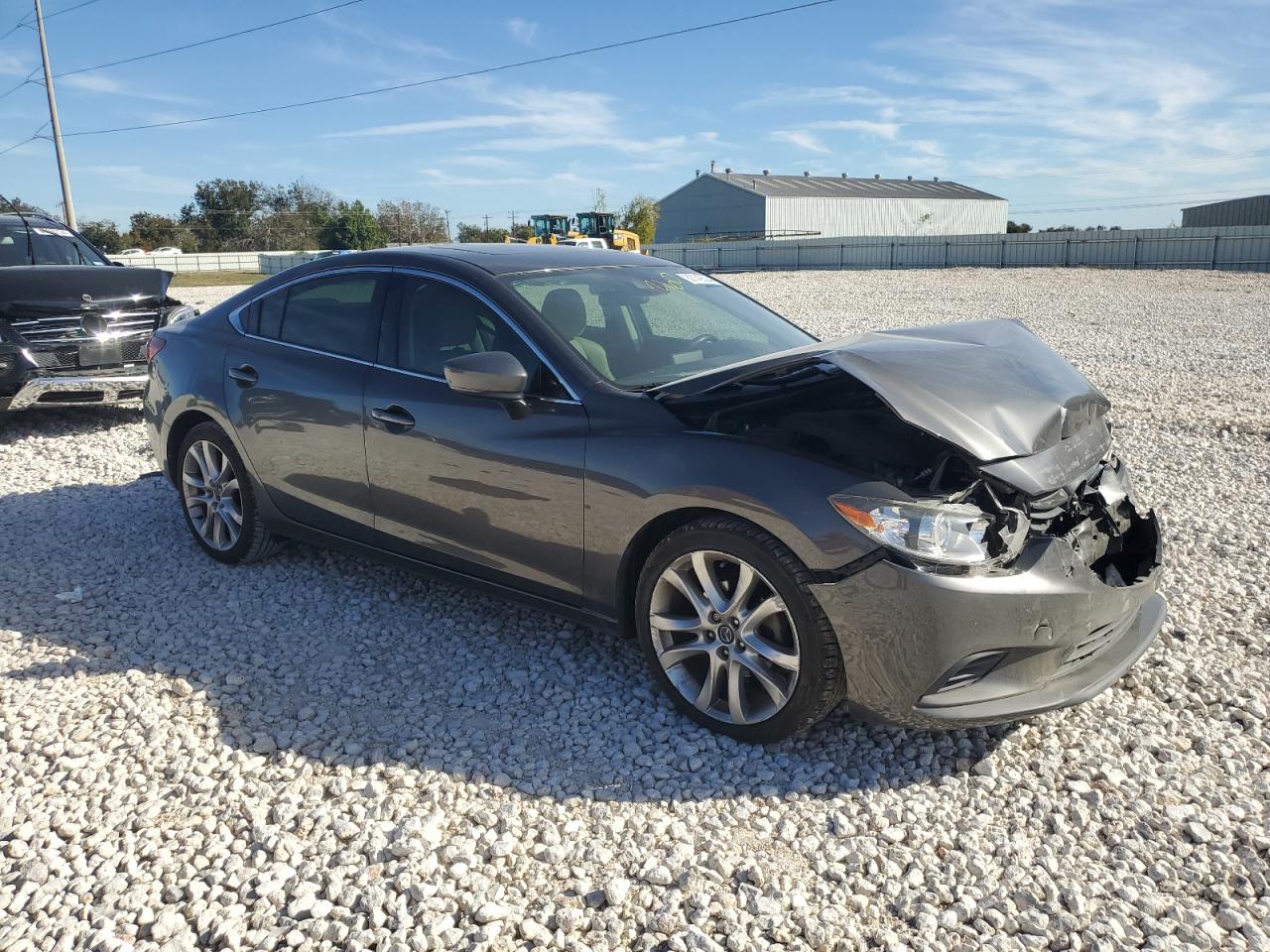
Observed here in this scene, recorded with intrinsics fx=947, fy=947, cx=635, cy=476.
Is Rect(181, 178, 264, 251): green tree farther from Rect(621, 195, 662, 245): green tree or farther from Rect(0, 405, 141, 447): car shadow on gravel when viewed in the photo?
Rect(0, 405, 141, 447): car shadow on gravel

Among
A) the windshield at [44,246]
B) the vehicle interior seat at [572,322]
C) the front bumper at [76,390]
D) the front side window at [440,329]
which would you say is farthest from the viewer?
the windshield at [44,246]

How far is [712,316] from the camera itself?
4.49m

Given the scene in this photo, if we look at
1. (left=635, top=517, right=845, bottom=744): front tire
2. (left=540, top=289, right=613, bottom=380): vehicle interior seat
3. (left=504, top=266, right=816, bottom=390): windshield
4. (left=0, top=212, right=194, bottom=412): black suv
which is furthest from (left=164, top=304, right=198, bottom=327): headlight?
(left=635, top=517, right=845, bottom=744): front tire

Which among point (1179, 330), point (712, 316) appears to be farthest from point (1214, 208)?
point (712, 316)

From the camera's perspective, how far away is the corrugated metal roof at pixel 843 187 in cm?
7525

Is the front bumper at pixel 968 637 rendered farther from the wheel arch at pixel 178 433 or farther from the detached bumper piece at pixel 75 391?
the detached bumper piece at pixel 75 391

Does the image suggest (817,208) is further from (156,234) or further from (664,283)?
(664,283)

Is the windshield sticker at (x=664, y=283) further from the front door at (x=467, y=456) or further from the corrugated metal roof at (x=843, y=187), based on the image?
the corrugated metal roof at (x=843, y=187)

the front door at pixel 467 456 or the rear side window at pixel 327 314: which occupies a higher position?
the rear side window at pixel 327 314

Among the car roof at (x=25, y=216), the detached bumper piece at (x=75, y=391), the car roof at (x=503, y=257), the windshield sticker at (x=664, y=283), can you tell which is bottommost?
the detached bumper piece at (x=75, y=391)

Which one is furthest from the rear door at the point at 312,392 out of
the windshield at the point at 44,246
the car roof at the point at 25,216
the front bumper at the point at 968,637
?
the car roof at the point at 25,216

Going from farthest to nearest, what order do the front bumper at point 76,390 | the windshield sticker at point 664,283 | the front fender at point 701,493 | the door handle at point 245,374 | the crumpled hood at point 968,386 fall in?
1. the front bumper at point 76,390
2. the door handle at point 245,374
3. the windshield sticker at point 664,283
4. the crumpled hood at point 968,386
5. the front fender at point 701,493

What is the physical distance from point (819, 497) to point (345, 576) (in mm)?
2996

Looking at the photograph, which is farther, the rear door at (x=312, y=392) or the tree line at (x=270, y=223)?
the tree line at (x=270, y=223)
